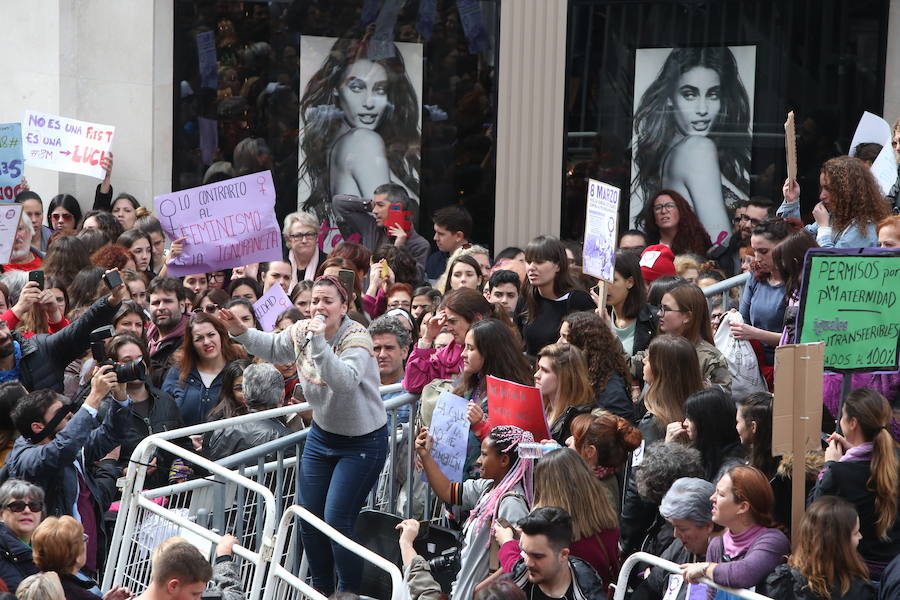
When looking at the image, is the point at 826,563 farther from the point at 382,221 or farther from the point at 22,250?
the point at 22,250

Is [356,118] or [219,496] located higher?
[356,118]

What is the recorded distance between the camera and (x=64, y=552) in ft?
22.0

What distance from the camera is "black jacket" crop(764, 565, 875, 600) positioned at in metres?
5.75

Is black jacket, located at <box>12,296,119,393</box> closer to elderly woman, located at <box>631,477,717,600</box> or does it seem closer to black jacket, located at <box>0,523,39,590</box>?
black jacket, located at <box>0,523,39,590</box>

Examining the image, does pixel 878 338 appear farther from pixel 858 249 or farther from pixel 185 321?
pixel 185 321

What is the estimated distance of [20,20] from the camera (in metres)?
15.6

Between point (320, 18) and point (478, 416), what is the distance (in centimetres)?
919

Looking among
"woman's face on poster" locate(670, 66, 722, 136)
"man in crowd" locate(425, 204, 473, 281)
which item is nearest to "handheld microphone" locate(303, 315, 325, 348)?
"man in crowd" locate(425, 204, 473, 281)

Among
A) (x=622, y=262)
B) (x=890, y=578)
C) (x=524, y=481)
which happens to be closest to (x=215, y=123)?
(x=622, y=262)

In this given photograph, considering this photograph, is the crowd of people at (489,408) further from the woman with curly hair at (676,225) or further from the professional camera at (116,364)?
the woman with curly hair at (676,225)

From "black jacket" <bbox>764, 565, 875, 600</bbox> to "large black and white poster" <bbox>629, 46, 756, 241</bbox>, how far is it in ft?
30.0

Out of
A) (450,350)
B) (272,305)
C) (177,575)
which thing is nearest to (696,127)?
(272,305)

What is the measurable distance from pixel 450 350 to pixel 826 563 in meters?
3.09

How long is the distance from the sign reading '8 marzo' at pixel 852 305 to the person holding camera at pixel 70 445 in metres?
3.68
